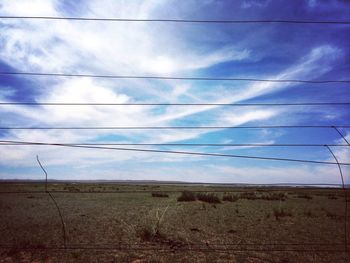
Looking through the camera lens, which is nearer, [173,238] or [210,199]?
[173,238]

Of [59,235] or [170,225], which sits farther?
[170,225]

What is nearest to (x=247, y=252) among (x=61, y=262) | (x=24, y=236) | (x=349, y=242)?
(x=349, y=242)

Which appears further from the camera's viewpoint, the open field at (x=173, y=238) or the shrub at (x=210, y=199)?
the shrub at (x=210, y=199)

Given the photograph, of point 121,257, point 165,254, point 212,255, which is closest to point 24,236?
point 121,257

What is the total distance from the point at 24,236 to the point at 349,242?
1470 cm

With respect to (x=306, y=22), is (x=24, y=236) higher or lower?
lower

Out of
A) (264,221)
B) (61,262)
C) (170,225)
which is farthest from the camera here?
(264,221)

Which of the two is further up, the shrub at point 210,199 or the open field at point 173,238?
the shrub at point 210,199

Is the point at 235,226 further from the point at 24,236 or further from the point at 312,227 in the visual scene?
the point at 24,236

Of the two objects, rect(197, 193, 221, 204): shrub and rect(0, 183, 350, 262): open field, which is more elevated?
rect(197, 193, 221, 204): shrub

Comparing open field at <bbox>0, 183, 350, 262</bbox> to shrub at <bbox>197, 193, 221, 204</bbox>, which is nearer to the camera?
open field at <bbox>0, 183, 350, 262</bbox>

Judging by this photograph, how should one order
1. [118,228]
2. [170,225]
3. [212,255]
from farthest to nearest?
1. [170,225]
2. [118,228]
3. [212,255]

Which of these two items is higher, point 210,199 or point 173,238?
point 210,199

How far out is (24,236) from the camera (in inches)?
559
